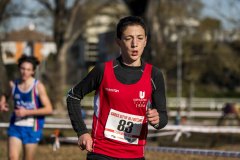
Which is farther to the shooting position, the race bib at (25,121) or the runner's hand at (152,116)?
the race bib at (25,121)

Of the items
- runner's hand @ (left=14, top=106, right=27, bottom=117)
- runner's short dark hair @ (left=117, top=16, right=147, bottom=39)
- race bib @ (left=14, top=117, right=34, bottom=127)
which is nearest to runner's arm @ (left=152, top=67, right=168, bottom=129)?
runner's short dark hair @ (left=117, top=16, right=147, bottom=39)

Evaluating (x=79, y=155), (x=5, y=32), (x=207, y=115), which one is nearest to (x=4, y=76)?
(x=79, y=155)

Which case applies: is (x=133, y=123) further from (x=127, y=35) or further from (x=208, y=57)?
(x=208, y=57)

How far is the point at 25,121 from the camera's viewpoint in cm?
859

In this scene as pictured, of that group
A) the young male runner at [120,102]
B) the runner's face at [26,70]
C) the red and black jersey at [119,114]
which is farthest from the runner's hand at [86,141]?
the runner's face at [26,70]

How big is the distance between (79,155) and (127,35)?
7879 mm

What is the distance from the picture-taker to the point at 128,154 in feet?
16.6

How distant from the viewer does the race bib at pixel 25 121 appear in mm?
8562

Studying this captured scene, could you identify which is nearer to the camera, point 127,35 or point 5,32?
point 127,35

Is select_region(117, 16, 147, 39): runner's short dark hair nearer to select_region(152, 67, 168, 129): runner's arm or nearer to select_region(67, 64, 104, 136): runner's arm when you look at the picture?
select_region(67, 64, 104, 136): runner's arm

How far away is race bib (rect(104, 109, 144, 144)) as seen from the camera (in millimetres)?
5039

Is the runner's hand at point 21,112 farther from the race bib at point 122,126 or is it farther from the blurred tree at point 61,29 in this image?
the blurred tree at point 61,29

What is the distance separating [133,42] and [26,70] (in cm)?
383

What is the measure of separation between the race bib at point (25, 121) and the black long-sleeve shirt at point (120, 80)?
353 centimetres
